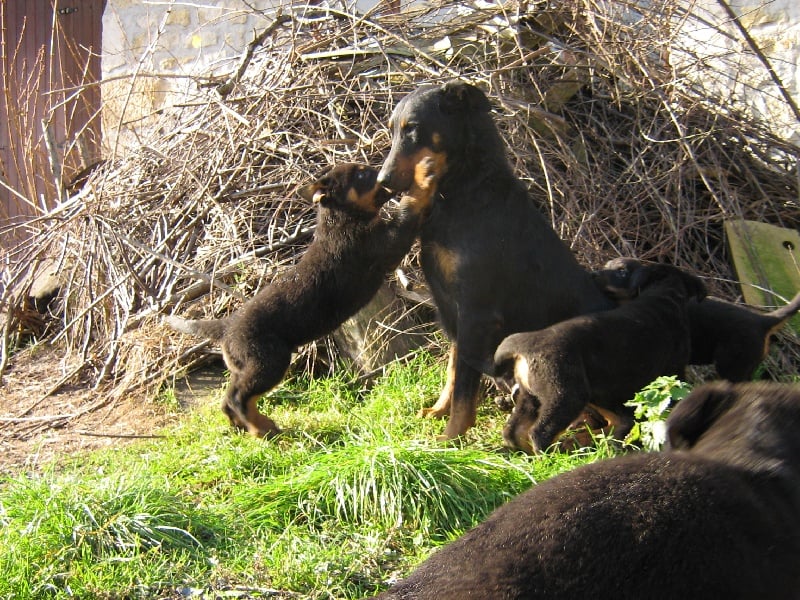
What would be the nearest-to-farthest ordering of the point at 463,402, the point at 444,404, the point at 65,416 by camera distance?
the point at 463,402, the point at 444,404, the point at 65,416

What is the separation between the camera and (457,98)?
5.66 metres

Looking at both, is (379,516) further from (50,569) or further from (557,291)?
(557,291)

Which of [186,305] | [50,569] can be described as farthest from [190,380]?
[50,569]

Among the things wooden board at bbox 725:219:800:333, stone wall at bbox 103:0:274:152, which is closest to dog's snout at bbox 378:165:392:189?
wooden board at bbox 725:219:800:333

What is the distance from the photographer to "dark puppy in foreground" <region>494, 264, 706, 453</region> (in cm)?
488

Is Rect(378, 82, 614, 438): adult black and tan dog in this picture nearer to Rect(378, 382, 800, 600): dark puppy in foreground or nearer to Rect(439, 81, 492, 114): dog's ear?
Rect(439, 81, 492, 114): dog's ear

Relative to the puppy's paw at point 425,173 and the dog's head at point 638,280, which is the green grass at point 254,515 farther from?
the puppy's paw at point 425,173

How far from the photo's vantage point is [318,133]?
24.6 feet

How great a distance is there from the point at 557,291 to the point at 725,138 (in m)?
3.02

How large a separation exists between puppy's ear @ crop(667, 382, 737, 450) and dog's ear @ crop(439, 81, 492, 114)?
10.9ft

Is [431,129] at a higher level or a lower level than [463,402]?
higher

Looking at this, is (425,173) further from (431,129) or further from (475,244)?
(475,244)

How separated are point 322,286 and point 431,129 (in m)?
1.31

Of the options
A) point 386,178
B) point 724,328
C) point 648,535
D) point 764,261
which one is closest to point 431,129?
point 386,178
